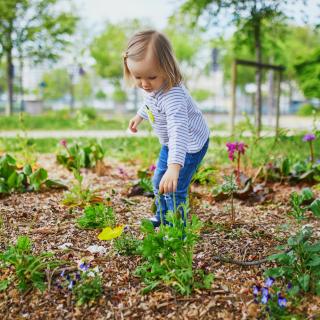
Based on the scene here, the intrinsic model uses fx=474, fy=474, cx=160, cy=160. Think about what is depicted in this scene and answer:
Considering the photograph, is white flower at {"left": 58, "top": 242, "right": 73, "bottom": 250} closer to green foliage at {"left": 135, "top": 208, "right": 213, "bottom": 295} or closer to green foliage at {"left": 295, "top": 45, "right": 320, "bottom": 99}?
green foliage at {"left": 135, "top": 208, "right": 213, "bottom": 295}

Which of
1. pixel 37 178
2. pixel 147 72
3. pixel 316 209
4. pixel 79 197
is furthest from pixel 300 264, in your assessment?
pixel 37 178

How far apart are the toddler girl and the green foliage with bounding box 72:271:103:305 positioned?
405 millimetres

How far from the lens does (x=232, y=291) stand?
204 cm

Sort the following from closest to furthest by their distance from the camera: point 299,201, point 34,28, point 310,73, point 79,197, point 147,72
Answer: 1. point 147,72
2. point 299,201
3. point 79,197
4. point 310,73
5. point 34,28

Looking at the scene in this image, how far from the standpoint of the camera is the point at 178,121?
2.33 meters

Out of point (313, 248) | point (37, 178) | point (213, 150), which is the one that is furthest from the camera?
point (213, 150)

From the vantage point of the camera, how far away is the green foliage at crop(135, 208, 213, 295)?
1979 millimetres

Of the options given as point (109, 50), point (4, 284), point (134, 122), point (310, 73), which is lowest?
point (4, 284)

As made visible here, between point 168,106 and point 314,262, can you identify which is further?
point 168,106

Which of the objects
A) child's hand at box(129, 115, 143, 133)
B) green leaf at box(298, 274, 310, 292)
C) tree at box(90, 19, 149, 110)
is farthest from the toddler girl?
tree at box(90, 19, 149, 110)

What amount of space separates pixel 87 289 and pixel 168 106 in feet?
3.20

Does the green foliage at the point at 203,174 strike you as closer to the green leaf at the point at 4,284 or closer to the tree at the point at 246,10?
the green leaf at the point at 4,284

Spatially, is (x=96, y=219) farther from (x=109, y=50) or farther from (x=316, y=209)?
(x=109, y=50)

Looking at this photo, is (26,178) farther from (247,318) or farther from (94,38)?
(94,38)
